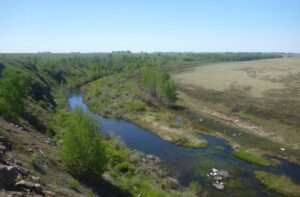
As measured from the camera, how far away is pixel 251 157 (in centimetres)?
4800

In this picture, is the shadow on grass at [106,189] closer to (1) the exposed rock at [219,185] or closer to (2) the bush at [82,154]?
(2) the bush at [82,154]

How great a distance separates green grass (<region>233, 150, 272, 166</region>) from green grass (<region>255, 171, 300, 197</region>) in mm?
3947

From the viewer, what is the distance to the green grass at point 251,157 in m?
46.2

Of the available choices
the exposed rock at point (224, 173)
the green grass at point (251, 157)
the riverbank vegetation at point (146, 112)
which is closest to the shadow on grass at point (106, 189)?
the exposed rock at point (224, 173)

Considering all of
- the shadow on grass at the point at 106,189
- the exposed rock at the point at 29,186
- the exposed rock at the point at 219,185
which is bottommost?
the exposed rock at the point at 219,185

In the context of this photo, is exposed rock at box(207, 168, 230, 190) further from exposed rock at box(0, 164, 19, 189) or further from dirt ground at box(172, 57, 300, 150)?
exposed rock at box(0, 164, 19, 189)

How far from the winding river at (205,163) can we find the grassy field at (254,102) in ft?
36.6

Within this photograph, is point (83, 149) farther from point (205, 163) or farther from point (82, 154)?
point (205, 163)

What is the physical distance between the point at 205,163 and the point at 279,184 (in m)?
10.5

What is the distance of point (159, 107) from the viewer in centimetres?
8456

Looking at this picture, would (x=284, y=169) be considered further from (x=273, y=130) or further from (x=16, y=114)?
(x=16, y=114)

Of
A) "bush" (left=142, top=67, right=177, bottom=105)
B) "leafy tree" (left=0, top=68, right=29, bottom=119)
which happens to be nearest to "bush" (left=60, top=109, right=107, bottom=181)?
"leafy tree" (left=0, top=68, right=29, bottom=119)

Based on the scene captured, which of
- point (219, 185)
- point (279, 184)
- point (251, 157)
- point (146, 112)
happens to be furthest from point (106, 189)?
point (146, 112)

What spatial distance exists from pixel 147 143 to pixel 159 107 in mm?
29442
